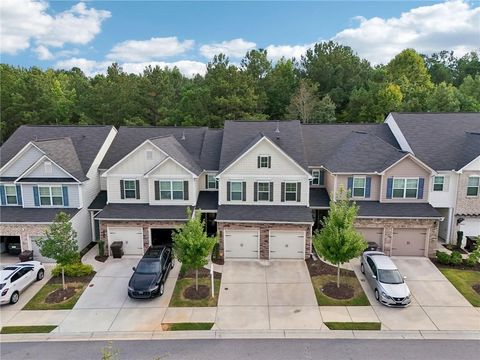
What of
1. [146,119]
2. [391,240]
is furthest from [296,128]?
[146,119]

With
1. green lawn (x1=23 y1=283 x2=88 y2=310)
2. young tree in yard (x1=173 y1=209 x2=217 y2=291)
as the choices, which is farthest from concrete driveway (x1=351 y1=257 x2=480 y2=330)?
green lawn (x1=23 y1=283 x2=88 y2=310)

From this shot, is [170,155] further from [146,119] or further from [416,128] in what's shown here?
[146,119]

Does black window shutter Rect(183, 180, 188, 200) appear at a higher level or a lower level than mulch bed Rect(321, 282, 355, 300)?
higher

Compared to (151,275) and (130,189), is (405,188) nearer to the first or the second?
(151,275)

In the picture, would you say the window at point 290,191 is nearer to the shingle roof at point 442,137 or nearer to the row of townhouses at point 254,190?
the row of townhouses at point 254,190

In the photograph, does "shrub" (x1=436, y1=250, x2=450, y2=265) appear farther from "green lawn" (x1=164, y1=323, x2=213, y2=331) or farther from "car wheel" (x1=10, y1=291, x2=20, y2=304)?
"car wheel" (x1=10, y1=291, x2=20, y2=304)

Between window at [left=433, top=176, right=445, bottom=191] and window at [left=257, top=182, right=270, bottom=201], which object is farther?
window at [left=433, top=176, right=445, bottom=191]
